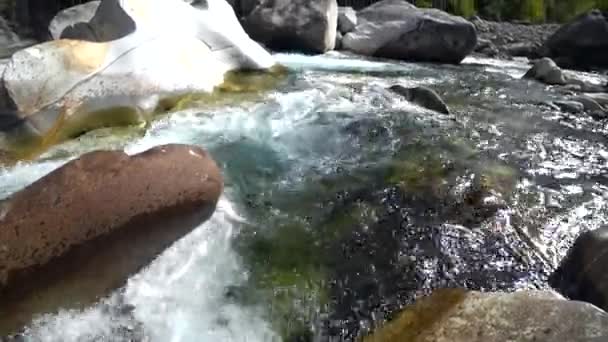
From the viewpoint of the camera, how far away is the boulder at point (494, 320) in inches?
102

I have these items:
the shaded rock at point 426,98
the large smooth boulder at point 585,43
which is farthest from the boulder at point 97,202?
the large smooth boulder at point 585,43

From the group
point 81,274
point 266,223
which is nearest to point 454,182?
point 266,223

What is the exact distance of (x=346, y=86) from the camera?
8.25 meters

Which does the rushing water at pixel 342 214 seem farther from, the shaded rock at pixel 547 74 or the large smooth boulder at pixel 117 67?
the shaded rock at pixel 547 74

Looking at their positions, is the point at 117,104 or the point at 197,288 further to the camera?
the point at 117,104

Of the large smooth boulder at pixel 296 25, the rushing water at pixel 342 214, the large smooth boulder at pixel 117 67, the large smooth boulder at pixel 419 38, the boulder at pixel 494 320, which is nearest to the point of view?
the boulder at pixel 494 320

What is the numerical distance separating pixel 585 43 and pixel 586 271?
40.7 feet

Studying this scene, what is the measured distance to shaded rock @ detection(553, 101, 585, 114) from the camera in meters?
7.83

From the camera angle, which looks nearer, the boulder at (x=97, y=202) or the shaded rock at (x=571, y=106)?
the boulder at (x=97, y=202)

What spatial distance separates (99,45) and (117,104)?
2.84 feet

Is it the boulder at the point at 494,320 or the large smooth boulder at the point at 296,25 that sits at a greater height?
the boulder at the point at 494,320

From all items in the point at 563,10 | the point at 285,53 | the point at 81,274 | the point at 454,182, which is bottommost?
the point at 563,10

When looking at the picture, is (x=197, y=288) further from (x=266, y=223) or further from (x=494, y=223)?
(x=494, y=223)

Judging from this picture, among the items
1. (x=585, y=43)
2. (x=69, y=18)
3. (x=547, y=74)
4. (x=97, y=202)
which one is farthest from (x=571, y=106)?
(x=585, y=43)
